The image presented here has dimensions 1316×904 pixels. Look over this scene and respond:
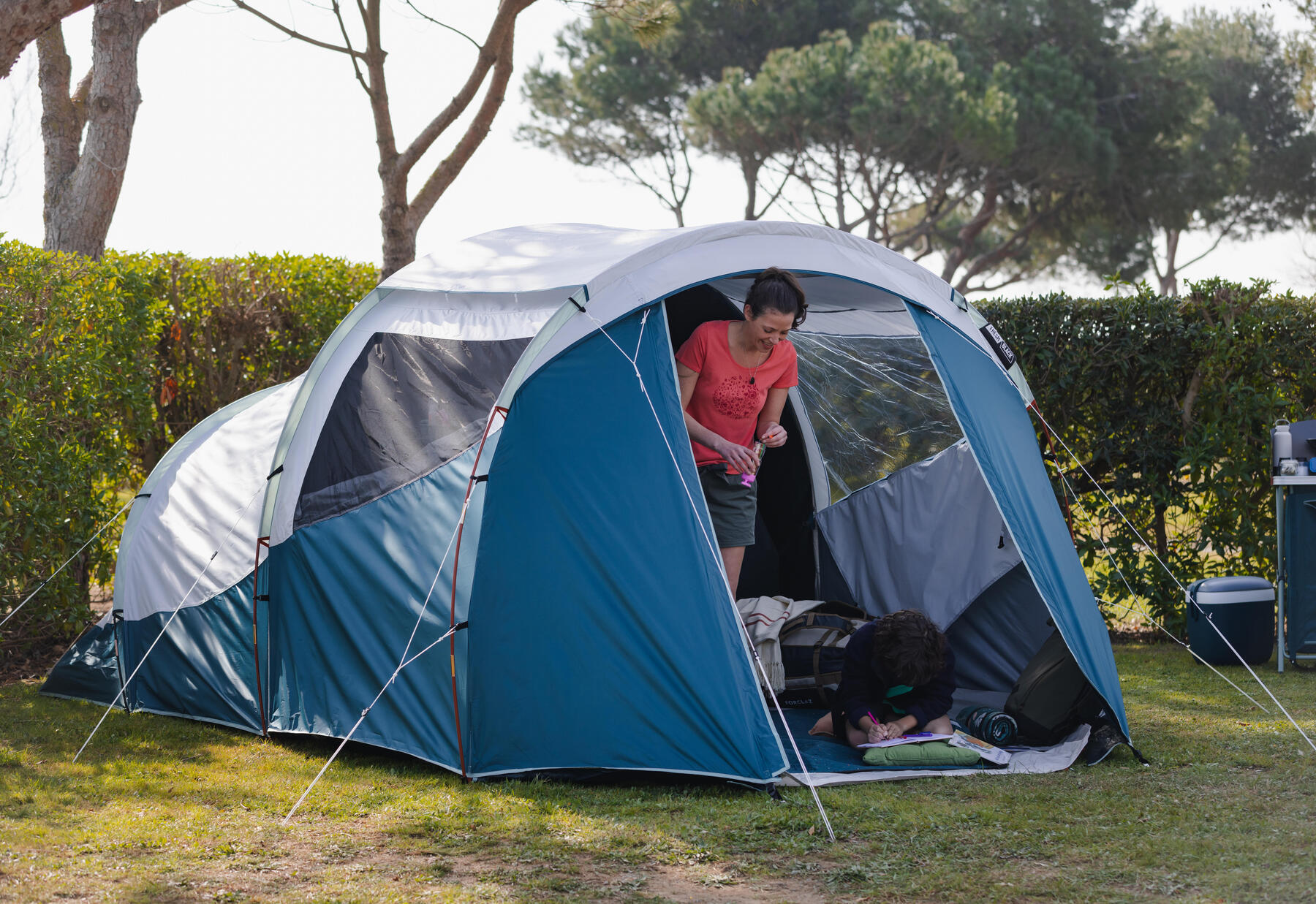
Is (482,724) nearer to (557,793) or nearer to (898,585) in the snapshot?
(557,793)

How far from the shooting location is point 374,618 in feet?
11.8

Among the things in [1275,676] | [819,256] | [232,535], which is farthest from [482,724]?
[1275,676]

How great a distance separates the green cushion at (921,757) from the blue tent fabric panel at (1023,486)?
48cm

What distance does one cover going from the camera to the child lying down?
12.0ft

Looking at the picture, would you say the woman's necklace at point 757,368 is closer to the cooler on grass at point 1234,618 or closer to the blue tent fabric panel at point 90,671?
the cooler on grass at point 1234,618

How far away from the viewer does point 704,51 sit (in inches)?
645

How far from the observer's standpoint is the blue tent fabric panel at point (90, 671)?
4477mm

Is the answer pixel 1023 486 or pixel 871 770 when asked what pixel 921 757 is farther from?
pixel 1023 486

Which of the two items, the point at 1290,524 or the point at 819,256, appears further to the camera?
the point at 1290,524

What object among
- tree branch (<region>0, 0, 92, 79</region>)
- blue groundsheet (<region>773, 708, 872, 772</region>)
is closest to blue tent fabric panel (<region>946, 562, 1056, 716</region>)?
blue groundsheet (<region>773, 708, 872, 772</region>)

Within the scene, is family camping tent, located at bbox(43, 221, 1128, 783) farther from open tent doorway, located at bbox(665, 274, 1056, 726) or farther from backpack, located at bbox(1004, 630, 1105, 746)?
backpack, located at bbox(1004, 630, 1105, 746)

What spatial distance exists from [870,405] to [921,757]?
5.95ft

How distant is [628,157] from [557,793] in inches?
572

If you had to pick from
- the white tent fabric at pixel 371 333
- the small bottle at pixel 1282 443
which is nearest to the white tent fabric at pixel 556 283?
the white tent fabric at pixel 371 333
